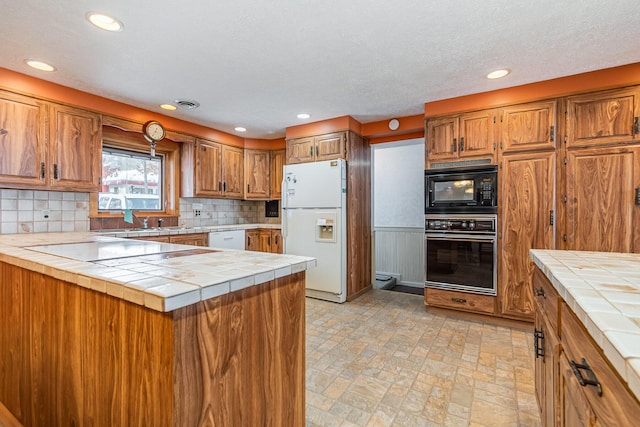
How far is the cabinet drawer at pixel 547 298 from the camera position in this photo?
1085mm

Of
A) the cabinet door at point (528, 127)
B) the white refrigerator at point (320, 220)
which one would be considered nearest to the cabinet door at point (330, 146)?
the white refrigerator at point (320, 220)

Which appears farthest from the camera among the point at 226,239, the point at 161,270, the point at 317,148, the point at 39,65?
the point at 226,239

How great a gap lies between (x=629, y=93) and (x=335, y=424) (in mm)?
3293

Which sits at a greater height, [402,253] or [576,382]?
[576,382]

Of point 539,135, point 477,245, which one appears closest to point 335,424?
point 477,245

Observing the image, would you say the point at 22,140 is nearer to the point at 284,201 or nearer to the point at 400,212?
the point at 284,201

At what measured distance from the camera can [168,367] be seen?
83cm

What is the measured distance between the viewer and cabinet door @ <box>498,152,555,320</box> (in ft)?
8.85

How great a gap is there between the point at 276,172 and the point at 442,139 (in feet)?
8.61

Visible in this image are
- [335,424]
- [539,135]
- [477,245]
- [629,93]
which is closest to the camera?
[335,424]

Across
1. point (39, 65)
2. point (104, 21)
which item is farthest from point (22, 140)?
point (104, 21)

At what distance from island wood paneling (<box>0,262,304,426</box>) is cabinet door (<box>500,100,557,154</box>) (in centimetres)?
260

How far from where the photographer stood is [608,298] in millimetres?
802

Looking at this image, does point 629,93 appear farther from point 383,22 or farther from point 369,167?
A: point 369,167
